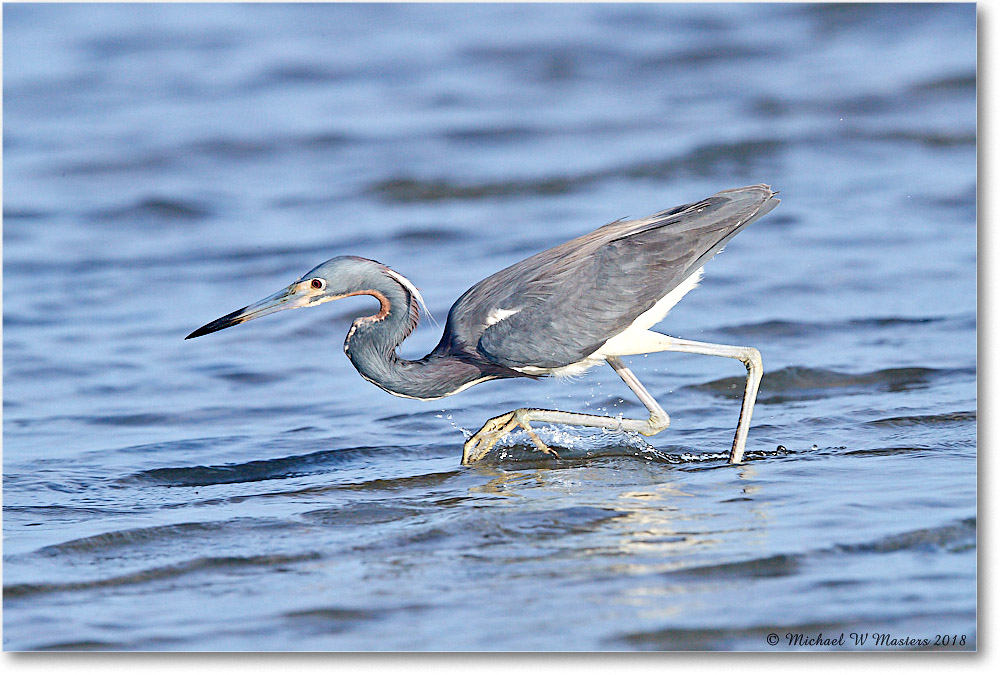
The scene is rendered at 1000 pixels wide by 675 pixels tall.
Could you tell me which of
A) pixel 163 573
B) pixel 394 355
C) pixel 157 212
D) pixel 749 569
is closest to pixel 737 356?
pixel 394 355

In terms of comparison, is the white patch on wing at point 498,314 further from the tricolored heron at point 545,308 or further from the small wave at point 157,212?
the small wave at point 157,212

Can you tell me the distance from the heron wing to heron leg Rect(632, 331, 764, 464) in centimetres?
29

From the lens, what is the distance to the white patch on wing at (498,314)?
19.9ft

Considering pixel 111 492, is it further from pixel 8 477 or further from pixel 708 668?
pixel 708 668

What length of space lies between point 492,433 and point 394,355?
0.68 metres

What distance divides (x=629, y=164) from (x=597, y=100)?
7.79 ft

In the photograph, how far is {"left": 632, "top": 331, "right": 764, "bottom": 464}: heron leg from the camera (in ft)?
20.4

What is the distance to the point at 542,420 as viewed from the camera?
6.38 metres

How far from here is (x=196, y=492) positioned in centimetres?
623

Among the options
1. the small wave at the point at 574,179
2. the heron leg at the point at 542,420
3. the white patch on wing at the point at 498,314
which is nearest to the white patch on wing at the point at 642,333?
the heron leg at the point at 542,420

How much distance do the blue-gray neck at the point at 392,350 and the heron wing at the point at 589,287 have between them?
0.76ft

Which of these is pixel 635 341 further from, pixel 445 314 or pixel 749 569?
pixel 445 314

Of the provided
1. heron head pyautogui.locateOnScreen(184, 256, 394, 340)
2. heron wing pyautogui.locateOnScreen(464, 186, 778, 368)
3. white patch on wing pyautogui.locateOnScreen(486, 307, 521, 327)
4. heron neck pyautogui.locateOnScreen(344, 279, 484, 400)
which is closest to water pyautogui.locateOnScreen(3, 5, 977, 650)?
heron neck pyautogui.locateOnScreen(344, 279, 484, 400)

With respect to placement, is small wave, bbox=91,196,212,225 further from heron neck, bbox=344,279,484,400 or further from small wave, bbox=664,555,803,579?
small wave, bbox=664,555,803,579
